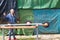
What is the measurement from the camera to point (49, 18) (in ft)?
52.6

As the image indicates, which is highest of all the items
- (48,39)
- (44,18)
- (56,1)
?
(56,1)

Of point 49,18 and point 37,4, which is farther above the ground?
point 37,4

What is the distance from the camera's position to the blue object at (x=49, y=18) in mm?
15984

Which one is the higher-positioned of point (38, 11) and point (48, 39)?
point (38, 11)

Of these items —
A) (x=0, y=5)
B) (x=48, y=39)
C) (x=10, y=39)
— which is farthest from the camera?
(x=0, y=5)

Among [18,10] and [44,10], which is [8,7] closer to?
[18,10]

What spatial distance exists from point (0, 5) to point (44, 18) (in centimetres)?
260

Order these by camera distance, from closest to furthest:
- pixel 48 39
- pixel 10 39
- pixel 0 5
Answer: pixel 10 39 < pixel 48 39 < pixel 0 5

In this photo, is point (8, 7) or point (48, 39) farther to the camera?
point (8, 7)

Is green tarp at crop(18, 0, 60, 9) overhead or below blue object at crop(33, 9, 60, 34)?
overhead

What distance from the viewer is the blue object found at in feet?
52.4

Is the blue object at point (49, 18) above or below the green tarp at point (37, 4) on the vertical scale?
below

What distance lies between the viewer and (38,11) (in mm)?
16062

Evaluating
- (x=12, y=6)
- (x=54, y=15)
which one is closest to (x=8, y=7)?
(x=12, y=6)
